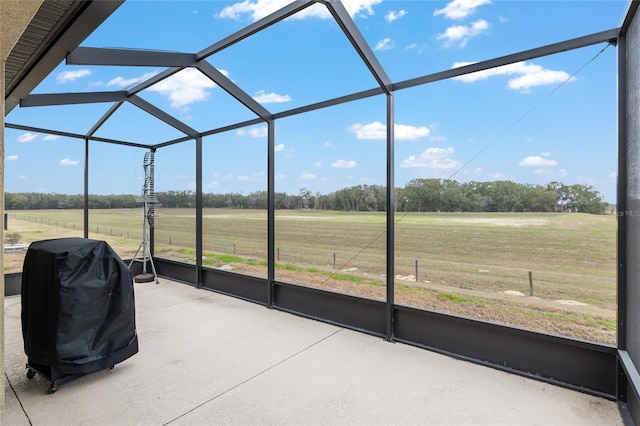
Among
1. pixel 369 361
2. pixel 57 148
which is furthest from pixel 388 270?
pixel 57 148

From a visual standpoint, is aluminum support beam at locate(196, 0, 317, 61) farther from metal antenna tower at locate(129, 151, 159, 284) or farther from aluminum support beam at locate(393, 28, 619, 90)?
metal antenna tower at locate(129, 151, 159, 284)

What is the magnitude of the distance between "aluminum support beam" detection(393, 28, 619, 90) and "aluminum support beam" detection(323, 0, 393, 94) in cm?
19

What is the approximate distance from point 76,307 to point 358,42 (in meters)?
3.11

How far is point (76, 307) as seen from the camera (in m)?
2.39

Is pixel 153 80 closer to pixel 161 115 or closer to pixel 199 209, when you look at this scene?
pixel 161 115

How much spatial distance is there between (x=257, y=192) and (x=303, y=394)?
3103 millimetres

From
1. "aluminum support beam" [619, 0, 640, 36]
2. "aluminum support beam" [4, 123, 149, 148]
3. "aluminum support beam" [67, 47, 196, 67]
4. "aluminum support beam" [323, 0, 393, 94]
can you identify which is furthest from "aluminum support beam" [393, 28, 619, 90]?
"aluminum support beam" [4, 123, 149, 148]

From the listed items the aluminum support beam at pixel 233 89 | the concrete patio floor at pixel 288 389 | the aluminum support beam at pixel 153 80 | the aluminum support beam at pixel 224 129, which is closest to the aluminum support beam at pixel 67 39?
the aluminum support beam at pixel 153 80

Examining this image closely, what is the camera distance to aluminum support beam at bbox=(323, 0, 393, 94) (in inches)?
98.1

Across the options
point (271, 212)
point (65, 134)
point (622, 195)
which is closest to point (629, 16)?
point (622, 195)

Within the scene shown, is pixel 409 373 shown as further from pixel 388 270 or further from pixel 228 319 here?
pixel 228 319

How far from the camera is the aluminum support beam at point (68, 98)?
13.0 ft

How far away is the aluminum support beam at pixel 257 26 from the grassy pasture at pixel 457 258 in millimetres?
2127

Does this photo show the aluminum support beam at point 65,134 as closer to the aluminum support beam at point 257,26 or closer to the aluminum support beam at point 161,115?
the aluminum support beam at point 161,115
